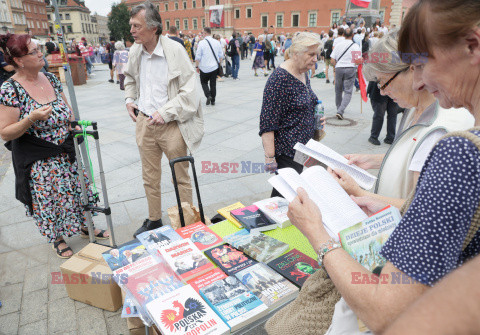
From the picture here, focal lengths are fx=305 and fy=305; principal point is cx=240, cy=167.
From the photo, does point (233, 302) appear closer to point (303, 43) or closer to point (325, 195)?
point (325, 195)

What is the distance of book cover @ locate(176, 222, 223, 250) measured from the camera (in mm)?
1895

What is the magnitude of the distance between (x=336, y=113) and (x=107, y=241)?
20.5ft

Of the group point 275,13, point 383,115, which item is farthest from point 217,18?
point 383,115

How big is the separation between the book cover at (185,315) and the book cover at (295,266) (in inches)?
17.1

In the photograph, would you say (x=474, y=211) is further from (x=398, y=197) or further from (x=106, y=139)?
(x=106, y=139)

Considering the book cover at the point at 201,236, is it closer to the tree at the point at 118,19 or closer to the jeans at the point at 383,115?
the jeans at the point at 383,115

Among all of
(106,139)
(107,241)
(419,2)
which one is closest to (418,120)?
(419,2)

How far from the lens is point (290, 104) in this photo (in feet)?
8.65

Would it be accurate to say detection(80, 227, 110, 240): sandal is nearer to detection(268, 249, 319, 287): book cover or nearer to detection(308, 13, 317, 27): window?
detection(268, 249, 319, 287): book cover

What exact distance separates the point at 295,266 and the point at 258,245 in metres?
0.26

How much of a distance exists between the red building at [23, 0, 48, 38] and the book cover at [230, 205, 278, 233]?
79483mm

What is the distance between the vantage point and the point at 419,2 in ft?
2.38

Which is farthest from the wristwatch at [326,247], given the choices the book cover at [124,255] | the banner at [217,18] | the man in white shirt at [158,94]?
the banner at [217,18]

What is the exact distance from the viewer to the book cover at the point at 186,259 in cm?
163
